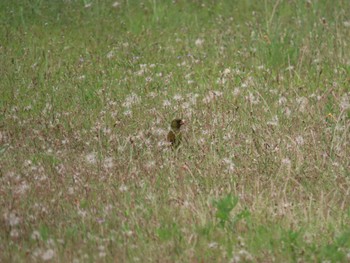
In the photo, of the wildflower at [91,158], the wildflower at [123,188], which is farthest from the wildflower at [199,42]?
the wildflower at [123,188]

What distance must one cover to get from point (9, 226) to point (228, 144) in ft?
5.61

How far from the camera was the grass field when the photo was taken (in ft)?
13.6

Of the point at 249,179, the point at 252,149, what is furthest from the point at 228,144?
the point at 249,179

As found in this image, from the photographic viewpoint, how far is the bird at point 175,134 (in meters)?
5.52

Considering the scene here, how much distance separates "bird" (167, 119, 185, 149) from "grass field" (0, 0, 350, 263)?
0.07 metres

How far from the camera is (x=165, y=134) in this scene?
18.7 ft

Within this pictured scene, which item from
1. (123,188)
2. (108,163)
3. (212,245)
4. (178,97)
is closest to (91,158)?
(108,163)

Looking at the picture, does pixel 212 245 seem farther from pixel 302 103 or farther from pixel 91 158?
pixel 302 103

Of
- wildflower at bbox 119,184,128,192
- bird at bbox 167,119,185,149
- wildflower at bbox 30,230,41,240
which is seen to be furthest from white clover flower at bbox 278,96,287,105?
wildflower at bbox 30,230,41,240

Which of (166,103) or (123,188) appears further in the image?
(166,103)

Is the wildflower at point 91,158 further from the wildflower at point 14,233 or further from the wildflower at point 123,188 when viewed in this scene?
the wildflower at point 14,233

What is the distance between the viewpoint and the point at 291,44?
7.88 m

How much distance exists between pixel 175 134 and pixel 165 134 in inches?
8.5

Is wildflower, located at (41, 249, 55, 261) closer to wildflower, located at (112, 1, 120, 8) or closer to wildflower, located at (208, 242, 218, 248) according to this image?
wildflower, located at (208, 242, 218, 248)
